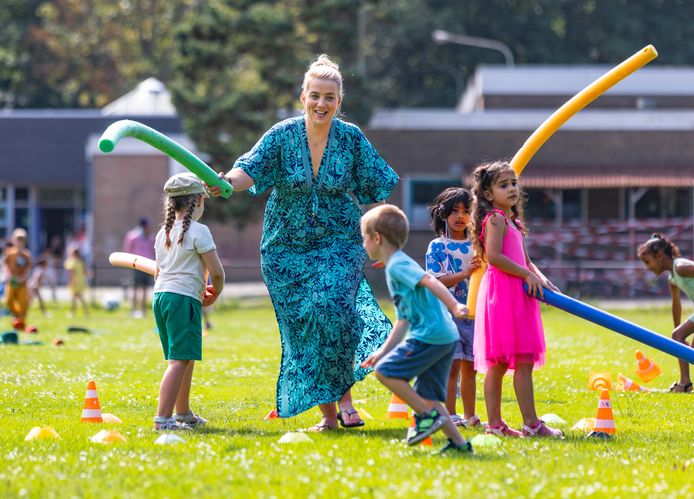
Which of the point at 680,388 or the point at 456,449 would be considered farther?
the point at 680,388

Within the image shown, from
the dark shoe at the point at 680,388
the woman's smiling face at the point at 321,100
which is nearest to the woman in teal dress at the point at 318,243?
the woman's smiling face at the point at 321,100

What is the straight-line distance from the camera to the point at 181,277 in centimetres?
770

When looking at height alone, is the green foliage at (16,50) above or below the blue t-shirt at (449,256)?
above

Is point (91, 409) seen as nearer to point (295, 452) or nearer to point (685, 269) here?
point (295, 452)

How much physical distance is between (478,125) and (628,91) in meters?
6.70

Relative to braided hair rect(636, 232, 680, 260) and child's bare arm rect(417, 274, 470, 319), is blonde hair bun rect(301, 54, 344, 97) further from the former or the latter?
braided hair rect(636, 232, 680, 260)

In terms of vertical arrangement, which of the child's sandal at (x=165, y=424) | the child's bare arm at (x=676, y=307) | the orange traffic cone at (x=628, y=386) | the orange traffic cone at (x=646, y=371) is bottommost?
the orange traffic cone at (x=628, y=386)

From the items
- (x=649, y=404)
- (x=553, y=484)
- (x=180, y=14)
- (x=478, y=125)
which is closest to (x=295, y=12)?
(x=478, y=125)

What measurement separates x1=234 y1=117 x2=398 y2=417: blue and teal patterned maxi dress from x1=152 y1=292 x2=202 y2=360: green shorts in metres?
0.54

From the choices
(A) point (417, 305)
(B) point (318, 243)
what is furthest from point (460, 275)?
(A) point (417, 305)

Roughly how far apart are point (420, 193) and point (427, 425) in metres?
31.1

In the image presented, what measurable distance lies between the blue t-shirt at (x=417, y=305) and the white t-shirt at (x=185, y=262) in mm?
1608

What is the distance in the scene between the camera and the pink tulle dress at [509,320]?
7.36 metres

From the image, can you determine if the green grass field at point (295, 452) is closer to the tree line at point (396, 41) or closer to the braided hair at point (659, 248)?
the braided hair at point (659, 248)
